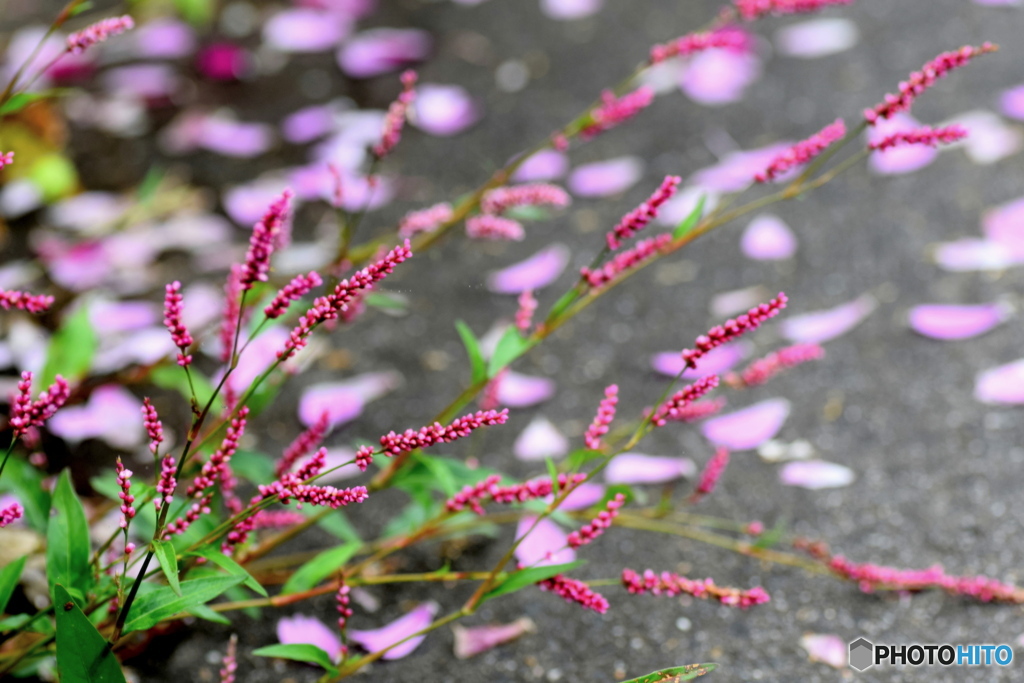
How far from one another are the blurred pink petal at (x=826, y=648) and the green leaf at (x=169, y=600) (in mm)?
603

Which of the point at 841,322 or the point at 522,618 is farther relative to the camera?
the point at 841,322

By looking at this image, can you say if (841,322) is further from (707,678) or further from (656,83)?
(656,83)

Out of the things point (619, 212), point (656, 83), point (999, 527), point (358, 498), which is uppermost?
point (358, 498)

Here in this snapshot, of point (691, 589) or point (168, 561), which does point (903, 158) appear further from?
point (168, 561)

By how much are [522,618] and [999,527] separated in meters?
0.57

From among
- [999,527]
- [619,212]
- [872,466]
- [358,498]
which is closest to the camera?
[358,498]

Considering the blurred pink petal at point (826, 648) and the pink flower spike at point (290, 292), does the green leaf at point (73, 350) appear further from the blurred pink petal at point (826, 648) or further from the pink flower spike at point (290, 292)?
the blurred pink petal at point (826, 648)

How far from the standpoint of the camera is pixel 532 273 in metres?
1.57

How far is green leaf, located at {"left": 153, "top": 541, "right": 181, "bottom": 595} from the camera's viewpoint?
540 mm

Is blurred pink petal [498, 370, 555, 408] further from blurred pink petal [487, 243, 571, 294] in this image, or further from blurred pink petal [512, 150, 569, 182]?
blurred pink petal [512, 150, 569, 182]

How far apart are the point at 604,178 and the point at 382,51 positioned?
0.69 m

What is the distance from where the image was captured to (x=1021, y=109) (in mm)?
1753

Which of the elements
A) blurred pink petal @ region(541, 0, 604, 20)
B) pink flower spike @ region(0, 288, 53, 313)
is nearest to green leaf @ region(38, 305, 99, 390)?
pink flower spike @ region(0, 288, 53, 313)

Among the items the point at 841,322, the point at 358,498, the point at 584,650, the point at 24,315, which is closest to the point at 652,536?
the point at 584,650
